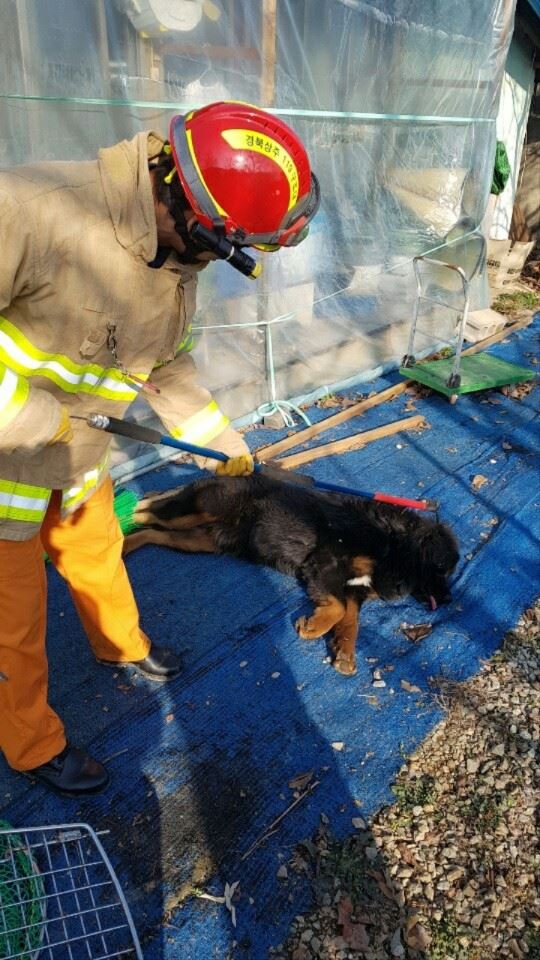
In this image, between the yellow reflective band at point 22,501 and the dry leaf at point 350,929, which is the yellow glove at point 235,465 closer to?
the yellow reflective band at point 22,501

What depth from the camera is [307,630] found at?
3.57 meters

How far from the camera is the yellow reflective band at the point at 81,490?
8.38 feet

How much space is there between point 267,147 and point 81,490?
1458mm

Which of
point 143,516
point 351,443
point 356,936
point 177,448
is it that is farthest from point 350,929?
point 351,443

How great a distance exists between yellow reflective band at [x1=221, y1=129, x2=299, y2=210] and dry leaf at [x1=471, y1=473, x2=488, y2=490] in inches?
142

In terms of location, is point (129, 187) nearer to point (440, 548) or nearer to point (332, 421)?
point (440, 548)

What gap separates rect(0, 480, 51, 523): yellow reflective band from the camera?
86.9 inches

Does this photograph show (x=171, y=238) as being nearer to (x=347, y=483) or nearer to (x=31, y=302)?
(x=31, y=302)

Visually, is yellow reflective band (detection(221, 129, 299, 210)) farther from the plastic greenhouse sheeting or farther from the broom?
the plastic greenhouse sheeting

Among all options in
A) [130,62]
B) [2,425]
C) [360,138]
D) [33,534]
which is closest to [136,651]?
[33,534]

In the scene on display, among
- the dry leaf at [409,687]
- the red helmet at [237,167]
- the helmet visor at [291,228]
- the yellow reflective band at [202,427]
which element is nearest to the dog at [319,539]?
the dry leaf at [409,687]

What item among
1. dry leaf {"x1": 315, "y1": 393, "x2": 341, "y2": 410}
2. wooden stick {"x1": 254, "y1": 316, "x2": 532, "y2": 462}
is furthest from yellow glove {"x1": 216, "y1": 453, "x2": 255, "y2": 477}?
dry leaf {"x1": 315, "y1": 393, "x2": 341, "y2": 410}

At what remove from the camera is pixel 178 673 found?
3289 millimetres

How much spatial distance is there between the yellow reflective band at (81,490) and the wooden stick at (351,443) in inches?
104
